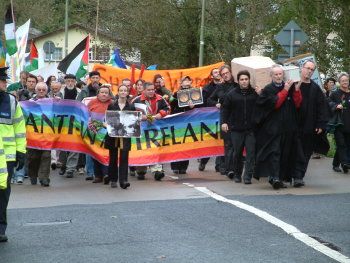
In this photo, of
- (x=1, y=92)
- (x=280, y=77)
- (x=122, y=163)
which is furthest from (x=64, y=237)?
(x=280, y=77)

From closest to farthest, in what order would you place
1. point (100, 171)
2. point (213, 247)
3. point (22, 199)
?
point (213, 247) → point (22, 199) → point (100, 171)

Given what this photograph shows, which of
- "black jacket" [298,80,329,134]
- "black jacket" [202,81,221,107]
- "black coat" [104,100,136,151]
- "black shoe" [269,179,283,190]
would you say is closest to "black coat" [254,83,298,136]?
"black jacket" [298,80,329,134]

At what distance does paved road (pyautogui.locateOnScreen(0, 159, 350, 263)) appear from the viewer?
8391mm

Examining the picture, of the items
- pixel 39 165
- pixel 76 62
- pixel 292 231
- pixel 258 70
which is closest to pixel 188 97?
pixel 258 70

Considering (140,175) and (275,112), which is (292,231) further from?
(140,175)

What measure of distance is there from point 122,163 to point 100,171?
4.43ft

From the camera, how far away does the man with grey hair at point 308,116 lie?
539 inches

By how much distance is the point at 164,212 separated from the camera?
Result: 428 inches

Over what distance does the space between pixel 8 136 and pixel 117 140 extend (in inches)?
188

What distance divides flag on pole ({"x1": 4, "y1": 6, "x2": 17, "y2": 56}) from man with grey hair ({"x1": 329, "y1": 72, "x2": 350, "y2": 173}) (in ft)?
21.8

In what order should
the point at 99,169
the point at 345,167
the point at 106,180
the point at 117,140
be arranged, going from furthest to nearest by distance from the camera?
the point at 345,167 → the point at 99,169 → the point at 106,180 → the point at 117,140

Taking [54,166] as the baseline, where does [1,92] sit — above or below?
above

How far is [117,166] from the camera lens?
14195 mm

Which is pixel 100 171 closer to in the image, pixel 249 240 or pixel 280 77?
pixel 280 77
